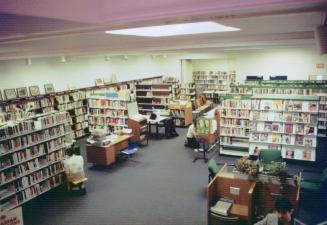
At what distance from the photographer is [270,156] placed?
6.59 m

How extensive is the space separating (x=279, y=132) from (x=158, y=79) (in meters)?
10.3

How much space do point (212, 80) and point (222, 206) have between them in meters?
15.0

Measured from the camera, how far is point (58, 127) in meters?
7.32

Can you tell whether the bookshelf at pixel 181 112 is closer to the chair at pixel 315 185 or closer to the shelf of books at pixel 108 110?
the shelf of books at pixel 108 110

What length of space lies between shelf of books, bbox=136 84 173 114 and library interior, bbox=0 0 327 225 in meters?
0.05

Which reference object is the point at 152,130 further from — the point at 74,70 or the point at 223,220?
the point at 223,220

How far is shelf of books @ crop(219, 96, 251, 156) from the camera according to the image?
A: 8.77m

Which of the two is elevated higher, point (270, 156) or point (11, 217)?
point (11, 217)

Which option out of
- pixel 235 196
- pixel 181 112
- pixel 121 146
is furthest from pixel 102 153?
pixel 181 112

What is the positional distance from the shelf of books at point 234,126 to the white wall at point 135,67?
3028mm

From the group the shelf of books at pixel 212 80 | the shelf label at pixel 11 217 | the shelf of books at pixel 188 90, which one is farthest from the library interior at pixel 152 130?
the shelf of books at pixel 212 80

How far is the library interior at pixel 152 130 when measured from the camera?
1.80m

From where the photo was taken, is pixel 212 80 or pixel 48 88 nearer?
pixel 48 88

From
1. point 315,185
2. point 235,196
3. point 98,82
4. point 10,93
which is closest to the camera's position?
point 235,196
